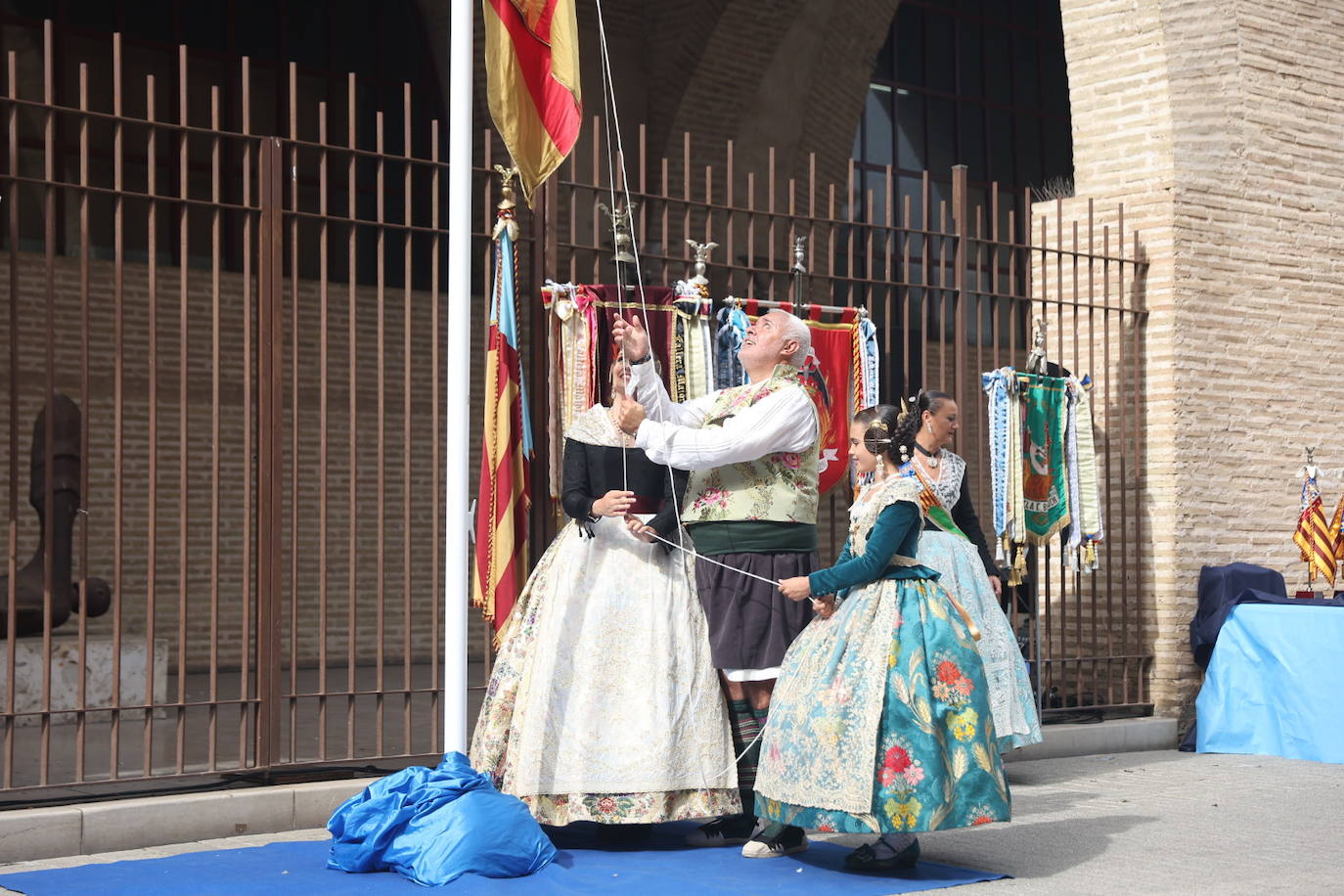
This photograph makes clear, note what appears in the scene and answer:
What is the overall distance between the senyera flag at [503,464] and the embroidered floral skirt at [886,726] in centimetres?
168

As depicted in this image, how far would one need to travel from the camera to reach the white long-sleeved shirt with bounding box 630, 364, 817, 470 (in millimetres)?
5203

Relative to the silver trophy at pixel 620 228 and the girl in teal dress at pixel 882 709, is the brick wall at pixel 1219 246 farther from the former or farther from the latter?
the girl in teal dress at pixel 882 709

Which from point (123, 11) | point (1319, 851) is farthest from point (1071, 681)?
point (123, 11)

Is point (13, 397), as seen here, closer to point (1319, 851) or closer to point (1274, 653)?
point (1319, 851)

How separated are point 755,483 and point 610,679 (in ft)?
2.74

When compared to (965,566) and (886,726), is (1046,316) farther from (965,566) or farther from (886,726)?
(886,726)

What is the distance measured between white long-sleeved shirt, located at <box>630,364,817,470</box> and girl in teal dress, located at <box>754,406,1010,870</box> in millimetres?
393

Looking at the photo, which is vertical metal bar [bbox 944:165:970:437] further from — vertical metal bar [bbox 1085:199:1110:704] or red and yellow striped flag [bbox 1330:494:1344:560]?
red and yellow striped flag [bbox 1330:494:1344:560]

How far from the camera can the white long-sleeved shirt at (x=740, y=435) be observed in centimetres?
520

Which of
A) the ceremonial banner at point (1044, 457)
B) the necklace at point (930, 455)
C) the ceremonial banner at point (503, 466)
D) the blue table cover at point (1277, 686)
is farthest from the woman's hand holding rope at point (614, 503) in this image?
the blue table cover at point (1277, 686)

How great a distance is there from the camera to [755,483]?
543cm

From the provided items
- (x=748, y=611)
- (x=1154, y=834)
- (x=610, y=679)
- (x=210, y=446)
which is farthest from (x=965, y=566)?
(x=210, y=446)

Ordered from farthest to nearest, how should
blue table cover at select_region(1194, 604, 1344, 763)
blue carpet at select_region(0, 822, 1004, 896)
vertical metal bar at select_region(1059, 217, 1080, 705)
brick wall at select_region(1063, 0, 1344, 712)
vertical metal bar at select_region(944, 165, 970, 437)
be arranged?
Answer: brick wall at select_region(1063, 0, 1344, 712)
vertical metal bar at select_region(1059, 217, 1080, 705)
vertical metal bar at select_region(944, 165, 970, 437)
blue table cover at select_region(1194, 604, 1344, 763)
blue carpet at select_region(0, 822, 1004, 896)

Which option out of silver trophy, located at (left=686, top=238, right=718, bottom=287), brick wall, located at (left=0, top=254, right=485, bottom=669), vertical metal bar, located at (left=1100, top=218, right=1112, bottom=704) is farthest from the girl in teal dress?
brick wall, located at (left=0, top=254, right=485, bottom=669)
